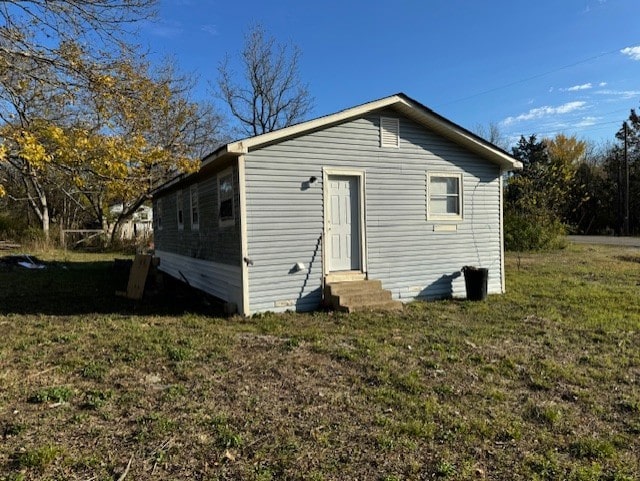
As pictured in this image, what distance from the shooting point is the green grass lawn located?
317cm

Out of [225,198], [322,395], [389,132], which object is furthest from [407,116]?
[322,395]

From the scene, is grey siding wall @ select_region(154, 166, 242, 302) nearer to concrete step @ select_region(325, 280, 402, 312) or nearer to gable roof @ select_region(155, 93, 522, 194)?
gable roof @ select_region(155, 93, 522, 194)

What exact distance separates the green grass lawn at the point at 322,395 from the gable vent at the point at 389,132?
131 inches

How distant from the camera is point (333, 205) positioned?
8789 mm

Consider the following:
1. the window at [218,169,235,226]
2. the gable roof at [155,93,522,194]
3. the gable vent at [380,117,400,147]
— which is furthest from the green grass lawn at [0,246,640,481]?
the gable vent at [380,117,400,147]

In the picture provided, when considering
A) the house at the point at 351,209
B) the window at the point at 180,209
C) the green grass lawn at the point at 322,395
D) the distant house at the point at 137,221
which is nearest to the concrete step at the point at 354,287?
the house at the point at 351,209

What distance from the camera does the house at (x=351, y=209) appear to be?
8.10m

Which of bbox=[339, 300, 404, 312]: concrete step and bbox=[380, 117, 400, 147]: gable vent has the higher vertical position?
bbox=[380, 117, 400, 147]: gable vent

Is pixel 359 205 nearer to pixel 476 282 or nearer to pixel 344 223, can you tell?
pixel 344 223

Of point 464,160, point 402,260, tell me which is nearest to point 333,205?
point 402,260

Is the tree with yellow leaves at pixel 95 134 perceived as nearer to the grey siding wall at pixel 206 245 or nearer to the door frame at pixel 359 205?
the grey siding wall at pixel 206 245

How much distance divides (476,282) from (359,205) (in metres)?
2.82

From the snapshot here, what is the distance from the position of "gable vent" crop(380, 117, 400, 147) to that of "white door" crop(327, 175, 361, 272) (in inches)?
37.9

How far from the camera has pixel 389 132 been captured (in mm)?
9227
